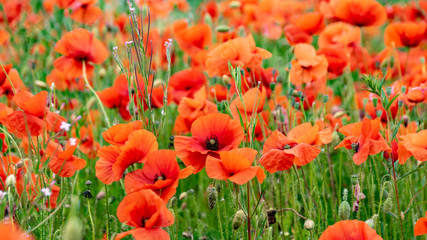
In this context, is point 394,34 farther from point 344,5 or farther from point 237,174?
point 237,174

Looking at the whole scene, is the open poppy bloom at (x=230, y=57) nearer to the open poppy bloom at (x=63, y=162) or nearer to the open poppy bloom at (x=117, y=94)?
the open poppy bloom at (x=117, y=94)

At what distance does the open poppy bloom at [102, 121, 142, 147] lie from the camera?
121 centimetres

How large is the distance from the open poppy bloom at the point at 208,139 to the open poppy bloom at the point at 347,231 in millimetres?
310

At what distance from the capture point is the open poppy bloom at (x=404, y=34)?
2.17 m

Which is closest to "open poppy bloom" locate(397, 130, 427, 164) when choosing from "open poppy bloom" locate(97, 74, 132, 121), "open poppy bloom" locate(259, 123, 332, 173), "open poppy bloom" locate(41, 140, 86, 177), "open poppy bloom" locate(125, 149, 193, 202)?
"open poppy bloom" locate(259, 123, 332, 173)

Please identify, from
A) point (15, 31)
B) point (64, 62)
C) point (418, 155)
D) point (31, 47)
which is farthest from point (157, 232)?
point (15, 31)

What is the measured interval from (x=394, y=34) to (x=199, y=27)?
2.92ft

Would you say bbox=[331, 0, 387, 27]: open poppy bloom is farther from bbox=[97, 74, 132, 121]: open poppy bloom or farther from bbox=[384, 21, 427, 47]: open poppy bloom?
bbox=[97, 74, 132, 121]: open poppy bloom

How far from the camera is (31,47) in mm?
3135

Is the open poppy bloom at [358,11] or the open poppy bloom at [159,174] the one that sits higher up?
the open poppy bloom at [358,11]

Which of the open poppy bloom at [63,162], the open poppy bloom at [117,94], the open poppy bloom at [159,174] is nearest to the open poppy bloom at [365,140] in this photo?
the open poppy bloom at [159,174]

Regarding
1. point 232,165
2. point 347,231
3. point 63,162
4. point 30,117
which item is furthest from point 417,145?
point 30,117

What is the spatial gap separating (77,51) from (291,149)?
1.01 meters

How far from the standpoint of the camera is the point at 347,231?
1.07 metres
